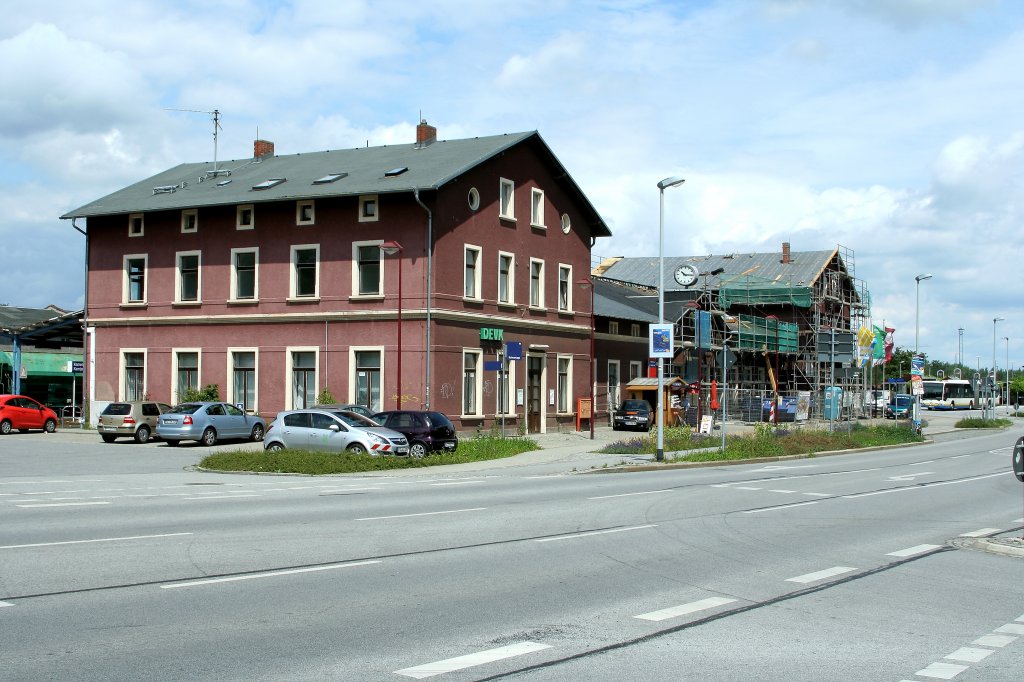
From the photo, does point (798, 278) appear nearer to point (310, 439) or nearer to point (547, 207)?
point (547, 207)

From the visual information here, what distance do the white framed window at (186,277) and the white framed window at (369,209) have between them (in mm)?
8057

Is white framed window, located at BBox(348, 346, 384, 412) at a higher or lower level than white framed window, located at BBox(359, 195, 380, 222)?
lower

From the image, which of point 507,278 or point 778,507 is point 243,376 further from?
point 778,507

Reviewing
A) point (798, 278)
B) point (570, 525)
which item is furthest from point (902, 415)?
point (570, 525)

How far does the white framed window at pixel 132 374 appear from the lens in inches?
1729

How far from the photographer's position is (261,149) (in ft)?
162

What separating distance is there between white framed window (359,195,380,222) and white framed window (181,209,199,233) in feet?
26.0

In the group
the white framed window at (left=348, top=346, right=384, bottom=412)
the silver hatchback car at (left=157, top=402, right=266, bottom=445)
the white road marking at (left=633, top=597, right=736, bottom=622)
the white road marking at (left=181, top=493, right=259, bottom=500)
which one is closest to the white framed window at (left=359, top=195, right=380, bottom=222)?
the white framed window at (left=348, top=346, right=384, bottom=412)

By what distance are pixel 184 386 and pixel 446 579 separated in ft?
116

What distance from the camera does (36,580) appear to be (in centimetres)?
967

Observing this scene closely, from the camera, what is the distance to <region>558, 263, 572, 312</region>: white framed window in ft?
150

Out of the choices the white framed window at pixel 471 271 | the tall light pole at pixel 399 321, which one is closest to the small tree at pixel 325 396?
the tall light pole at pixel 399 321

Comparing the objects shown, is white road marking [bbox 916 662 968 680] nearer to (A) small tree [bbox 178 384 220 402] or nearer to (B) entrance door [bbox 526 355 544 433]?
(B) entrance door [bbox 526 355 544 433]

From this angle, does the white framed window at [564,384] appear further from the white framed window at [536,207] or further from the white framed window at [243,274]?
the white framed window at [243,274]
